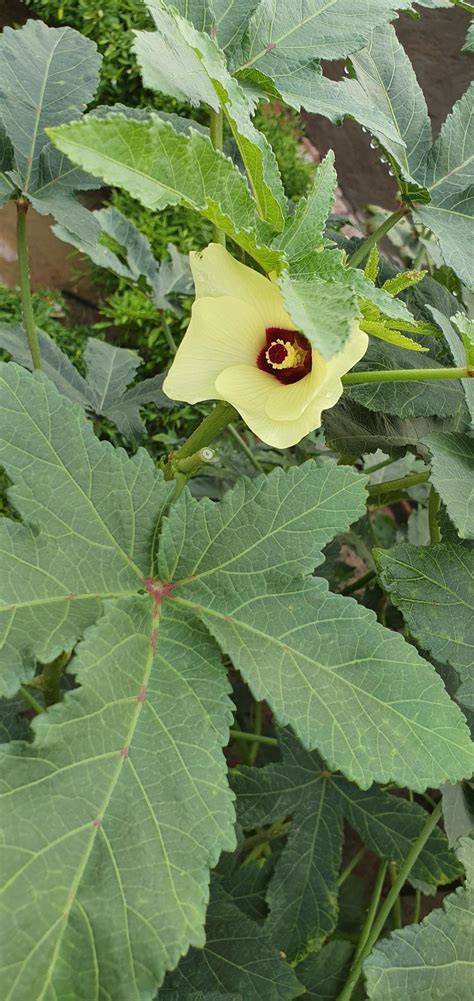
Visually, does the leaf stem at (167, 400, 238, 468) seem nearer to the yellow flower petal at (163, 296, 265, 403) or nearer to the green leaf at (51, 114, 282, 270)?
the yellow flower petal at (163, 296, 265, 403)

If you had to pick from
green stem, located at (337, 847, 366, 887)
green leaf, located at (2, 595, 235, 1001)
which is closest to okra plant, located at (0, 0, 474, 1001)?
green leaf, located at (2, 595, 235, 1001)

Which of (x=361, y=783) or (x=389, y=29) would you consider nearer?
(x=361, y=783)

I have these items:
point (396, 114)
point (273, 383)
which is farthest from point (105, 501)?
point (396, 114)

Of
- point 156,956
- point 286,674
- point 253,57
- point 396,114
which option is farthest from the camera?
point 396,114

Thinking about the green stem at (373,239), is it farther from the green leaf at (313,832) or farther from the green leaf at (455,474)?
the green leaf at (313,832)

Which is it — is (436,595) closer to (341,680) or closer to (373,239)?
(341,680)

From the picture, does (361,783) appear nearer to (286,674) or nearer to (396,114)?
(286,674)

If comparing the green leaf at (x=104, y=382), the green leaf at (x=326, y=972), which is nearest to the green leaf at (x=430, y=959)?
the green leaf at (x=326, y=972)
